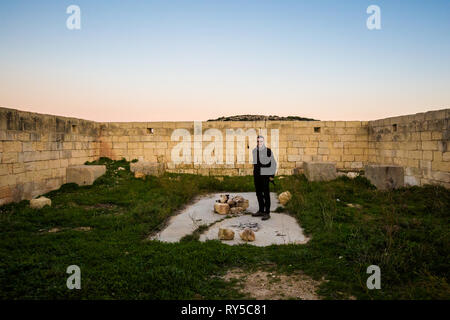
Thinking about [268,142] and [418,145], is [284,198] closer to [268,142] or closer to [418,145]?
[418,145]

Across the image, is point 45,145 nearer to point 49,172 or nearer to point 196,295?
point 49,172

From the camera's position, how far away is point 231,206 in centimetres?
694

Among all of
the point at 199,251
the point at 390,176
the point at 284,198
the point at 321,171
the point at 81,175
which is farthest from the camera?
the point at 321,171

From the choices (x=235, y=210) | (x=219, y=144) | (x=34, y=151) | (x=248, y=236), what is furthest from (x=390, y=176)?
(x=34, y=151)

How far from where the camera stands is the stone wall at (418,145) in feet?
24.9

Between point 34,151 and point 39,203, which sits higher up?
point 34,151

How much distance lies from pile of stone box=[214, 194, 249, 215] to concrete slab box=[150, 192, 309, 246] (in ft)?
0.46

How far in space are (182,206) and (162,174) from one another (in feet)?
12.4

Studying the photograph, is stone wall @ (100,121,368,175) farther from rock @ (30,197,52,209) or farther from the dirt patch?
the dirt patch

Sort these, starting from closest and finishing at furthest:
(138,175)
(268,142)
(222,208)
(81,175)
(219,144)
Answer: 1. (222,208)
2. (81,175)
3. (138,175)
4. (268,142)
5. (219,144)

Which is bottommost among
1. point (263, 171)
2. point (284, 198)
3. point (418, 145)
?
point (284, 198)

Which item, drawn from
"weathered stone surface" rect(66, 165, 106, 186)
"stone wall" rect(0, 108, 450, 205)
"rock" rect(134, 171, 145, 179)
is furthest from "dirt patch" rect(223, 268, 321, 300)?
"rock" rect(134, 171, 145, 179)

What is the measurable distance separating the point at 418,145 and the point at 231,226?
6.44 metres
